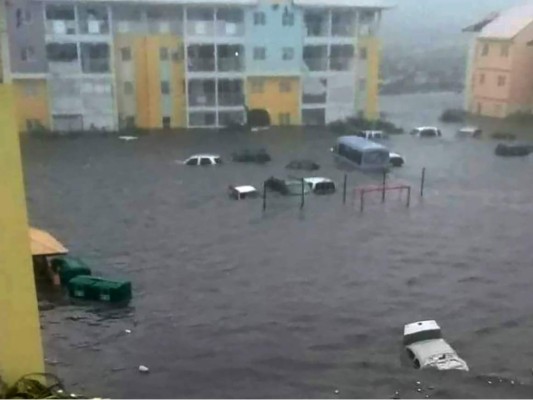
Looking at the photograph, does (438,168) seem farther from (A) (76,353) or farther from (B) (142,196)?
(A) (76,353)

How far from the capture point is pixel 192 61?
829 inches

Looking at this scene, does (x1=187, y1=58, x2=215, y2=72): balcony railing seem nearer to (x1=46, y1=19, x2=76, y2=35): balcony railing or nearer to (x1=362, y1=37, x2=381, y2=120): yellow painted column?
(x1=46, y1=19, x2=76, y2=35): balcony railing

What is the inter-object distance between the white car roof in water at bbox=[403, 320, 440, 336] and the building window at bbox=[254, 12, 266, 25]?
50.8ft

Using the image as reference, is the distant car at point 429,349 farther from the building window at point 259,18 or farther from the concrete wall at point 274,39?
the building window at point 259,18

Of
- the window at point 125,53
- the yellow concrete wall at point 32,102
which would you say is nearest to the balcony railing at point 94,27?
the window at point 125,53

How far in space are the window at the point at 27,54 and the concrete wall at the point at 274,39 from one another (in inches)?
246

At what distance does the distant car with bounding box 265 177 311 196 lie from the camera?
1400 centimetres

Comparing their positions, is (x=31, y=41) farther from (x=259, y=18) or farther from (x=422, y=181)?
(x=422, y=181)

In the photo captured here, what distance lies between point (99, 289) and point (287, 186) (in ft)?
19.5

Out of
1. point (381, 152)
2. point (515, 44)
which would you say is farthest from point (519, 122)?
point (381, 152)

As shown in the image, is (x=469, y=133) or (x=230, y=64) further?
(x=230, y=64)

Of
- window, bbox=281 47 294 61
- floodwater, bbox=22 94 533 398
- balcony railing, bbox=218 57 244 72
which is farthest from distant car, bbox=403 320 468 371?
window, bbox=281 47 294 61

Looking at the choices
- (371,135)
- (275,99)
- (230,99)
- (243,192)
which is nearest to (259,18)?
(275,99)

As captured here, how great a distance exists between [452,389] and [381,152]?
32.4 ft
